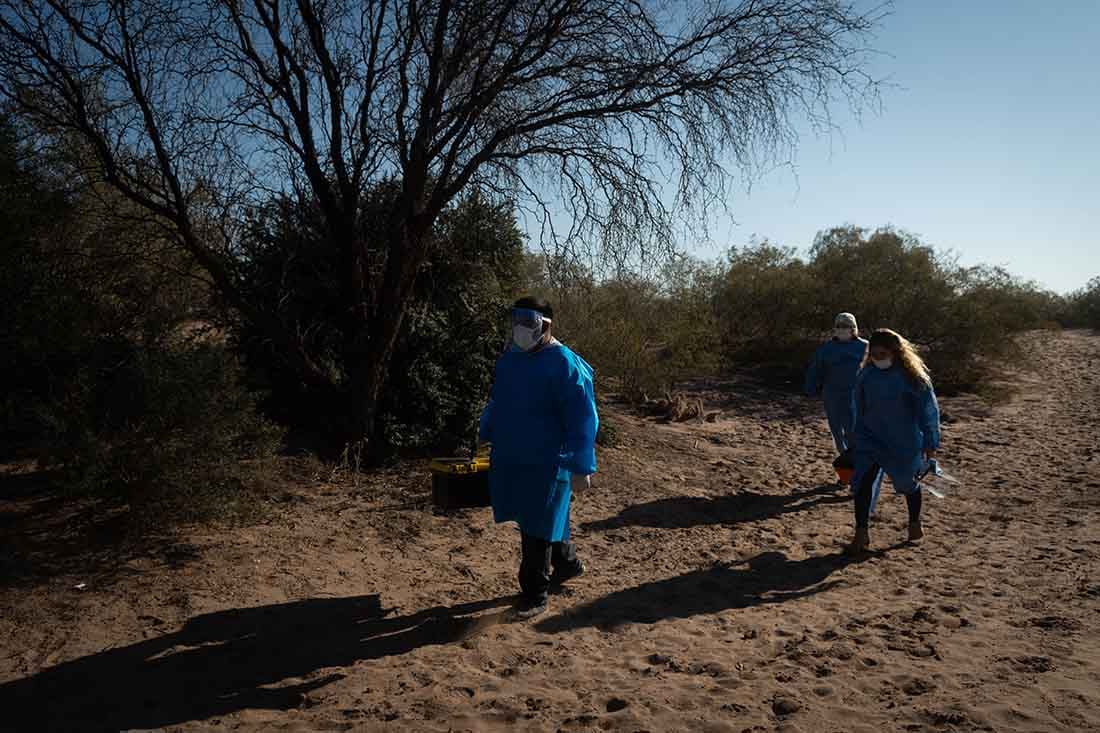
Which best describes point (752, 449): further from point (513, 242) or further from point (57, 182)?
point (57, 182)

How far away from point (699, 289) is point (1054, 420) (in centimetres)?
803

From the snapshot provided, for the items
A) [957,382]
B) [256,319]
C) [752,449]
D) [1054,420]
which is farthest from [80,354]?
[957,382]

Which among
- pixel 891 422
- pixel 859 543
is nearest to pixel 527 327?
pixel 891 422

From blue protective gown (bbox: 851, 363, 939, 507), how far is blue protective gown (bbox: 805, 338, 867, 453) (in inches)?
71.1

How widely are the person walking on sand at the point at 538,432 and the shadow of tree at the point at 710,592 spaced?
428 millimetres

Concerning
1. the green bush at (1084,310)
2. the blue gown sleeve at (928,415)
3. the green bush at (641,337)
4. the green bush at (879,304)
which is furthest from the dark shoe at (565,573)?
the green bush at (1084,310)

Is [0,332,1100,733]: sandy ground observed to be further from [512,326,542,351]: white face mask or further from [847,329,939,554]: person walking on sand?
[512,326,542,351]: white face mask

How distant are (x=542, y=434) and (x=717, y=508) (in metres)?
3.66

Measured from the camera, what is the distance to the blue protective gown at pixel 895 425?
5.34 meters

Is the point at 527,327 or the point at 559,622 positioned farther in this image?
the point at 559,622

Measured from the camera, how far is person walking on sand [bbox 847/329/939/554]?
5340mm

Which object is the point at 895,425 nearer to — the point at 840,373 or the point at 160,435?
the point at 840,373

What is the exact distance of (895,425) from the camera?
5.43 metres

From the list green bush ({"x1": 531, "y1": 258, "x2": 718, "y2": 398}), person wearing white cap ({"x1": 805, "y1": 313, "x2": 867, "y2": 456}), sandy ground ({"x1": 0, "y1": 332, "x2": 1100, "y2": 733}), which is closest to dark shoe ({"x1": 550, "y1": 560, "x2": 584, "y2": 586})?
sandy ground ({"x1": 0, "y1": 332, "x2": 1100, "y2": 733})
